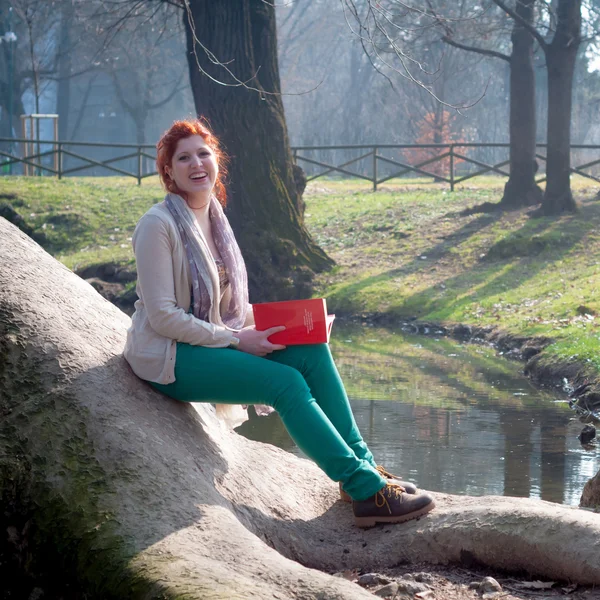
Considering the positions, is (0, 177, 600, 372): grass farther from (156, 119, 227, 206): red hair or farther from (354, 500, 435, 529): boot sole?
(156, 119, 227, 206): red hair

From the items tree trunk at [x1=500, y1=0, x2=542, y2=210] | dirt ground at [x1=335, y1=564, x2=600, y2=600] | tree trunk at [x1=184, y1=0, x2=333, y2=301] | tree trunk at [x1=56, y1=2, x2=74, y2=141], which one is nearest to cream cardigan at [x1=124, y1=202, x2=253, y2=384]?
dirt ground at [x1=335, y1=564, x2=600, y2=600]

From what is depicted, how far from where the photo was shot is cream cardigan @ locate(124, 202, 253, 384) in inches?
169

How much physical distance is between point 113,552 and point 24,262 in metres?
1.78

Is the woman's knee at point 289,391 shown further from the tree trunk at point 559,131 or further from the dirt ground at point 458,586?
the tree trunk at point 559,131

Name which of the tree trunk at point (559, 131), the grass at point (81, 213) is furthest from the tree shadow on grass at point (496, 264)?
the grass at point (81, 213)

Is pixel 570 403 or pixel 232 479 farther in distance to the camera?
pixel 570 403

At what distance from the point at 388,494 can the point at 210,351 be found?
3.28ft

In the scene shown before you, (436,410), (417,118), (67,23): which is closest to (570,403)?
(436,410)

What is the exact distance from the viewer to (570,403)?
948cm

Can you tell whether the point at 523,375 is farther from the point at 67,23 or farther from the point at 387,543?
the point at 67,23

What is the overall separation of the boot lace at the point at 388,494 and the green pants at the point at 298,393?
4 centimetres

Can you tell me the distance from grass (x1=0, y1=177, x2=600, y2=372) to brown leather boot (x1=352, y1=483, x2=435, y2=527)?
6.00 m

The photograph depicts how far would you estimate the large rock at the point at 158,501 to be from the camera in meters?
3.51

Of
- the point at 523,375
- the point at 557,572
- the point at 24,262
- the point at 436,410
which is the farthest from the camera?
the point at 523,375
